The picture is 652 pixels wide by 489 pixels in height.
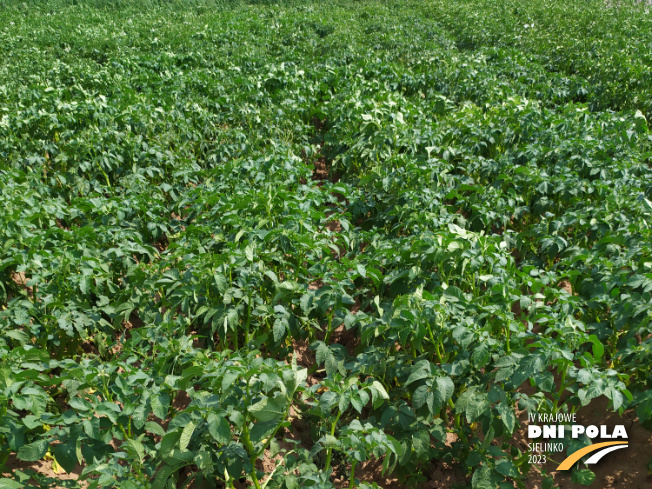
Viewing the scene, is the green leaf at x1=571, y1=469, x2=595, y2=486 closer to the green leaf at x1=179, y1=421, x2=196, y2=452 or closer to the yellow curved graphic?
the yellow curved graphic

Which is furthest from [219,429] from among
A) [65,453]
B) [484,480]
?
[484,480]

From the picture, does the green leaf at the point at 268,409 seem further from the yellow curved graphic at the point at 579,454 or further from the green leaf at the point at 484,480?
the yellow curved graphic at the point at 579,454

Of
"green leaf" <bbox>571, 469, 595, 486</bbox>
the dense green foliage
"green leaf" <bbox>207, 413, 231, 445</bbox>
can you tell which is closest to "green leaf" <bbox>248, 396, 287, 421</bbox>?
the dense green foliage

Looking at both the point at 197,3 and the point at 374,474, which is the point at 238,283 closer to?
the point at 374,474

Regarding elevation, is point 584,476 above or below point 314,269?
below

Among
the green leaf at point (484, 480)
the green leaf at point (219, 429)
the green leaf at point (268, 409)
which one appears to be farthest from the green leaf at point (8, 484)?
the green leaf at point (484, 480)

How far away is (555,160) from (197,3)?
22500 millimetres

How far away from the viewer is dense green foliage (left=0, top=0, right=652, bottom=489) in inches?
97.7

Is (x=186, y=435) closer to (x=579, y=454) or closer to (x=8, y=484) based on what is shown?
(x=8, y=484)

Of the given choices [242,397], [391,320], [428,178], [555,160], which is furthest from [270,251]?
[555,160]

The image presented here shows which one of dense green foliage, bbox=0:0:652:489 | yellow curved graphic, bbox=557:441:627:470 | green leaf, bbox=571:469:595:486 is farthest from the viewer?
yellow curved graphic, bbox=557:441:627:470

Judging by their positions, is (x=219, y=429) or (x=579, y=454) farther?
(x=579, y=454)

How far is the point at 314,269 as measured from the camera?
11.7 ft

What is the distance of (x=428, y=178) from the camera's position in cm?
506
